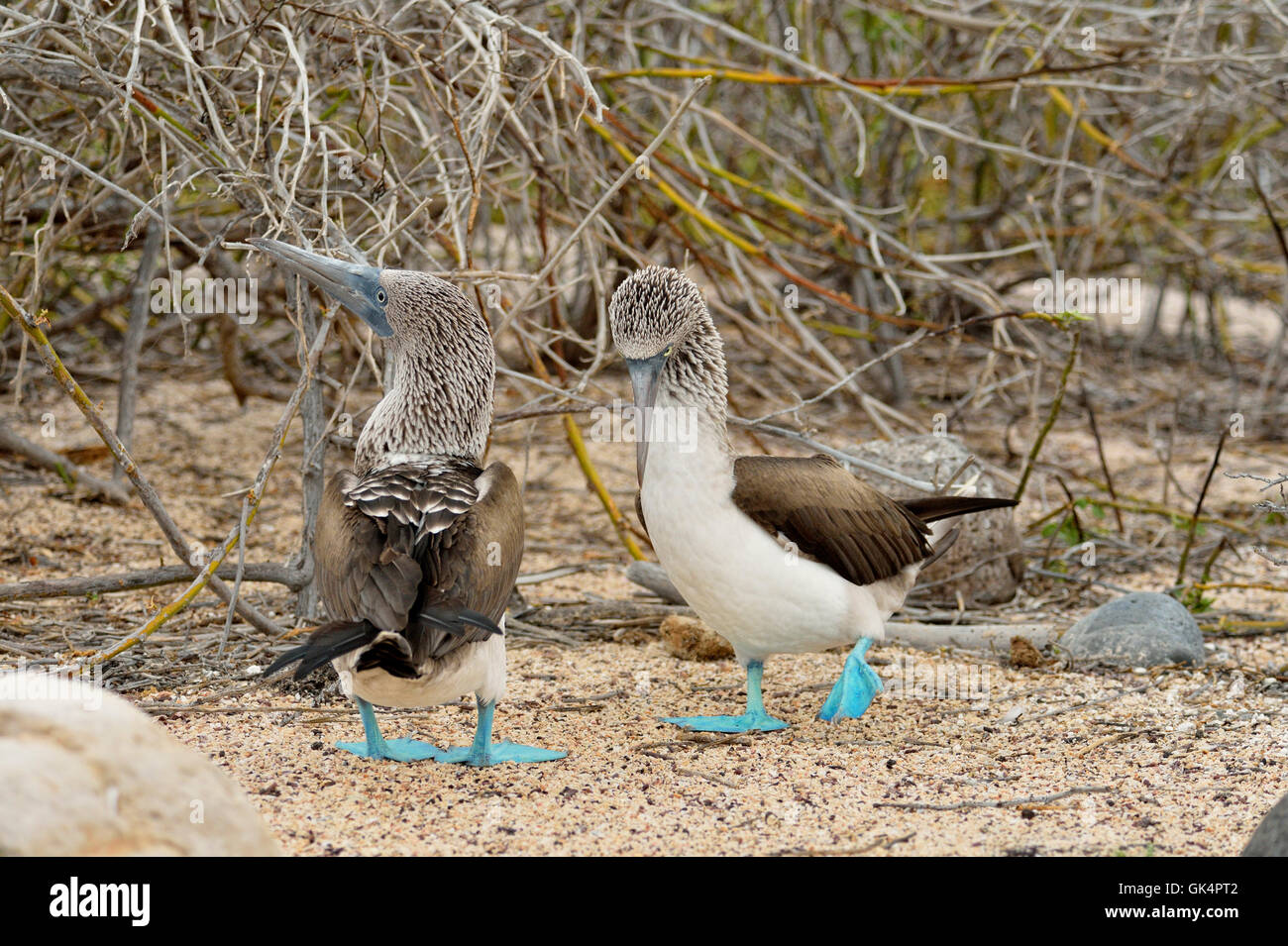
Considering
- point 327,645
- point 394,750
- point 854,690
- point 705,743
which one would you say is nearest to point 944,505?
point 854,690

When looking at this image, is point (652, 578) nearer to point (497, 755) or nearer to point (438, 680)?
point (497, 755)

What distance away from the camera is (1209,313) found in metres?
8.35

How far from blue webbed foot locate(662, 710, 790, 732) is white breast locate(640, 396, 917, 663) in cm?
23

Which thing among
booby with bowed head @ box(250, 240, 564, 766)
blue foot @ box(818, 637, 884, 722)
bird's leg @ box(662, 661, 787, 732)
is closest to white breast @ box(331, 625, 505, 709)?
booby with bowed head @ box(250, 240, 564, 766)

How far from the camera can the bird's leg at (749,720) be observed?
12.8 feet

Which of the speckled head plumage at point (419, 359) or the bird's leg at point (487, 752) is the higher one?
the speckled head plumage at point (419, 359)

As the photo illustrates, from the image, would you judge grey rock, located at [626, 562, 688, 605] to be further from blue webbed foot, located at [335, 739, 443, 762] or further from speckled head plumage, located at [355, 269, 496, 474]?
blue webbed foot, located at [335, 739, 443, 762]

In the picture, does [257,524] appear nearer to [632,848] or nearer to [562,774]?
[562,774]

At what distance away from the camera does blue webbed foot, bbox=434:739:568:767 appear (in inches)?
140

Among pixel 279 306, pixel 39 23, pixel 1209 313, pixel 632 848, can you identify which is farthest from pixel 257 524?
pixel 1209 313

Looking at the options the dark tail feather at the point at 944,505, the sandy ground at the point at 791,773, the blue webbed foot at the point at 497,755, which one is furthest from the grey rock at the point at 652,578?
the blue webbed foot at the point at 497,755

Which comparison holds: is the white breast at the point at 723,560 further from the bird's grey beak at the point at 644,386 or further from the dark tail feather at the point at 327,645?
the dark tail feather at the point at 327,645

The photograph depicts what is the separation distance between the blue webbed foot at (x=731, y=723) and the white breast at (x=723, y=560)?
0.23 metres

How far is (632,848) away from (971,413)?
207 inches
